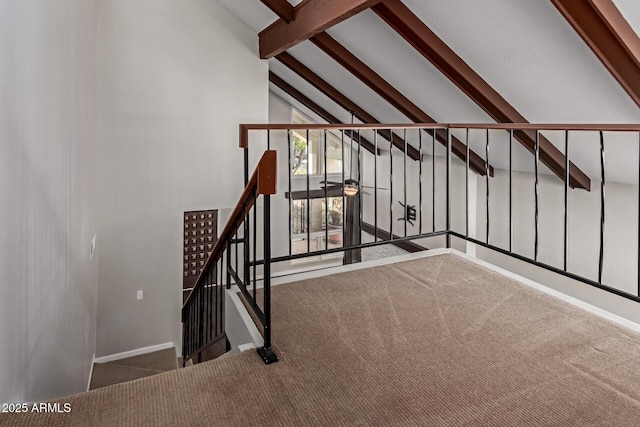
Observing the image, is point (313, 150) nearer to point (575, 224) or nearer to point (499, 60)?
point (575, 224)

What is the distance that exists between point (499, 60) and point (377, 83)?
66.3 inches

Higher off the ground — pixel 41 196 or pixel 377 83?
pixel 377 83

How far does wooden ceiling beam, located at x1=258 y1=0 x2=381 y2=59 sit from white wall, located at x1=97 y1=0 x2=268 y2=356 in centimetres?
47

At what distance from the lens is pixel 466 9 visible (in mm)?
3301

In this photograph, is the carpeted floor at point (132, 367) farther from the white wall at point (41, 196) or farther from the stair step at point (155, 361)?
the white wall at point (41, 196)

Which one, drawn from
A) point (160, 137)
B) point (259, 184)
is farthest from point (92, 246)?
point (259, 184)

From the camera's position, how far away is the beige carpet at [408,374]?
1.51 meters

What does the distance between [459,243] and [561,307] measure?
163 inches

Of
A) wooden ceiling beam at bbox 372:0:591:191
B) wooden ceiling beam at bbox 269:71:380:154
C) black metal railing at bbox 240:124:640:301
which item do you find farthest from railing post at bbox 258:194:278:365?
wooden ceiling beam at bbox 269:71:380:154

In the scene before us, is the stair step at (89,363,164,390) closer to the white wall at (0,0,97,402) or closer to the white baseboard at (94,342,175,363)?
the white baseboard at (94,342,175,363)

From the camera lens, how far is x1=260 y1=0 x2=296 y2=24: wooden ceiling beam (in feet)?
14.7

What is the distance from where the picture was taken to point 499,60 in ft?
11.8

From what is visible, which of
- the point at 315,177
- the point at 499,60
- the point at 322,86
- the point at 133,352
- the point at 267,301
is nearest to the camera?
the point at 267,301

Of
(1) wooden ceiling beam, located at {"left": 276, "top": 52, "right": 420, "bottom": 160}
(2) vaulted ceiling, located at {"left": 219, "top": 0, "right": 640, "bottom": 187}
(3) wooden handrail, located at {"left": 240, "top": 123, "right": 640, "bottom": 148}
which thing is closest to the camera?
(3) wooden handrail, located at {"left": 240, "top": 123, "right": 640, "bottom": 148}
